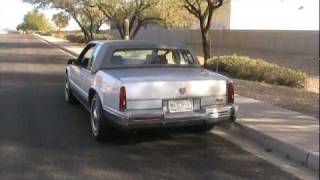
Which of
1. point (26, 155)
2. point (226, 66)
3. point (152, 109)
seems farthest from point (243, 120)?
point (226, 66)

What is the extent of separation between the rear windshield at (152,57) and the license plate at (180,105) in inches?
51.9

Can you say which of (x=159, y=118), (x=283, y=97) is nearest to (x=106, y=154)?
(x=159, y=118)

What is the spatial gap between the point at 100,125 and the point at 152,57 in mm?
1569

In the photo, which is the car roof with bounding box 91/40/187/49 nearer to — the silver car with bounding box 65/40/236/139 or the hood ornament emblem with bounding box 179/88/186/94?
the silver car with bounding box 65/40/236/139

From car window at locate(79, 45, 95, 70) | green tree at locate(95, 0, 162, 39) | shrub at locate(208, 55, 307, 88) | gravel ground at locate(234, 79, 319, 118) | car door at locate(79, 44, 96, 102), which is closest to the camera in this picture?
car door at locate(79, 44, 96, 102)

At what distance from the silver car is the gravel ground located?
9.25 ft

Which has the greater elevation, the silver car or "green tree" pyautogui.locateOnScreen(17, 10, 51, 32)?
the silver car

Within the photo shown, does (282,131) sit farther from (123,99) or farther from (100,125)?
(100,125)

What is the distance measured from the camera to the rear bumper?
718 centimetres

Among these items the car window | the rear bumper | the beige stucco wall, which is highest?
the car window

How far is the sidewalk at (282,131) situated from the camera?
22.9 ft

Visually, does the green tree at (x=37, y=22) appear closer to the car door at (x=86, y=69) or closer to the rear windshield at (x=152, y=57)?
the car door at (x=86, y=69)

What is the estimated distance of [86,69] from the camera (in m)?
9.27

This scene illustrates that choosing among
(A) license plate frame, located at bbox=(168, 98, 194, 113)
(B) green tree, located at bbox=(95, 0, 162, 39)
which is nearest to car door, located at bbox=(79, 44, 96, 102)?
(A) license plate frame, located at bbox=(168, 98, 194, 113)
